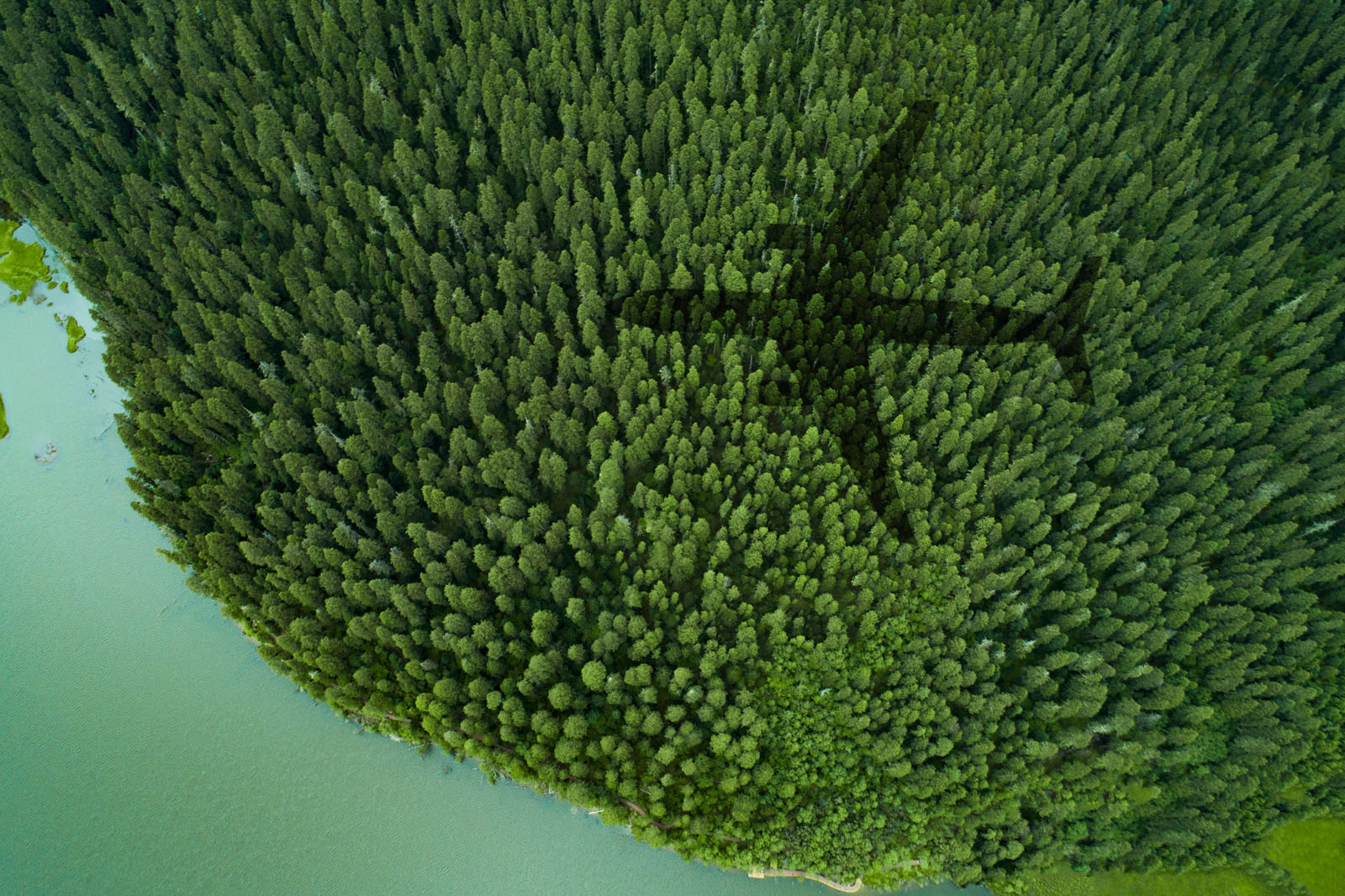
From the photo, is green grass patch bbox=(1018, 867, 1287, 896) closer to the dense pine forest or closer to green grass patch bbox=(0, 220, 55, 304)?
the dense pine forest

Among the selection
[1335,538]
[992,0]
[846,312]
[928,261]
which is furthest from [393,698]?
[992,0]

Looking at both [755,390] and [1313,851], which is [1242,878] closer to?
[1313,851]

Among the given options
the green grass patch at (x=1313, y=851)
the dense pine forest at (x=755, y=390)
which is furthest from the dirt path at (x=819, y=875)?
the green grass patch at (x=1313, y=851)

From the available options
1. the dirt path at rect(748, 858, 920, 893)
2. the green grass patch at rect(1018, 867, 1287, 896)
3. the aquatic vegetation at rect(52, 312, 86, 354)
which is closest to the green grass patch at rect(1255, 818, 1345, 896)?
the green grass patch at rect(1018, 867, 1287, 896)

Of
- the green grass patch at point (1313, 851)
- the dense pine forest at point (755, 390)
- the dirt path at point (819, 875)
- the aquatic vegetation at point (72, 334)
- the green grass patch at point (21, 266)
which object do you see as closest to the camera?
the dirt path at point (819, 875)

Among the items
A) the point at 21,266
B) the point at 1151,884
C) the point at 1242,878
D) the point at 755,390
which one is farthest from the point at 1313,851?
the point at 21,266

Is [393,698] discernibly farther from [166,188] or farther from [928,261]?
[928,261]

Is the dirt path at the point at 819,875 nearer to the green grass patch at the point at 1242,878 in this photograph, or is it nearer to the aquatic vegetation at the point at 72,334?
the green grass patch at the point at 1242,878

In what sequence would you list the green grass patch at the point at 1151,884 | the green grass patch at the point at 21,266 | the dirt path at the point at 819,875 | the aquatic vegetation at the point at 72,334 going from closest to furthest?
1. the dirt path at the point at 819,875
2. the green grass patch at the point at 1151,884
3. the aquatic vegetation at the point at 72,334
4. the green grass patch at the point at 21,266

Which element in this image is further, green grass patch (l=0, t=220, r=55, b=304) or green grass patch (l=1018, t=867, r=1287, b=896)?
green grass patch (l=0, t=220, r=55, b=304)
